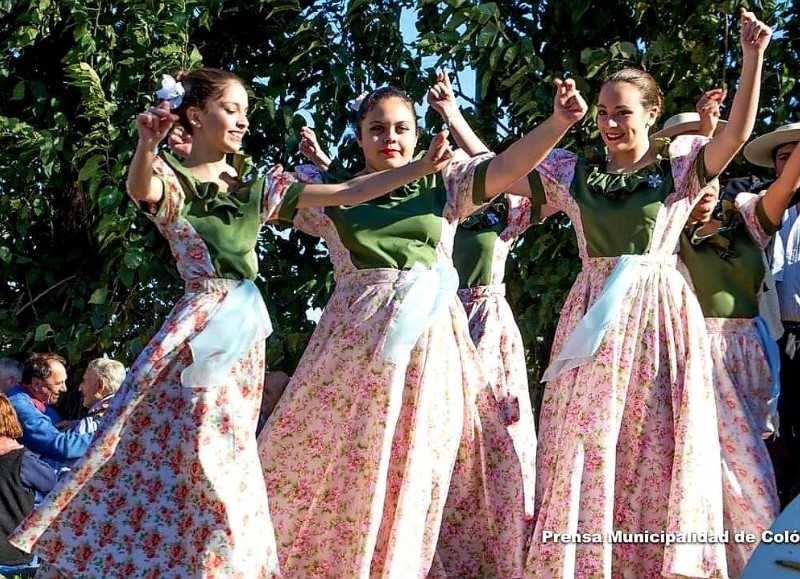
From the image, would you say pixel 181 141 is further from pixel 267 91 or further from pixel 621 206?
pixel 267 91

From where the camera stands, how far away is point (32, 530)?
3834 millimetres

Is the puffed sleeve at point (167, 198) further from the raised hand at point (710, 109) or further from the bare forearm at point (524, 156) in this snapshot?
the raised hand at point (710, 109)

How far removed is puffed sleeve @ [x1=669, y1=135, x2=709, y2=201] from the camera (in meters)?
4.55

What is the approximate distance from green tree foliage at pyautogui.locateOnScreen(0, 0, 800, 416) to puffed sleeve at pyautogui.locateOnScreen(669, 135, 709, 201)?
1.98 m

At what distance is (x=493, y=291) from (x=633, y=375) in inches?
49.8

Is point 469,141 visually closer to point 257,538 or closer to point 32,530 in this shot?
point 257,538

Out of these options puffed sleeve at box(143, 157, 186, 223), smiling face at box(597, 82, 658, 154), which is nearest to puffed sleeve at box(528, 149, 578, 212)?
smiling face at box(597, 82, 658, 154)

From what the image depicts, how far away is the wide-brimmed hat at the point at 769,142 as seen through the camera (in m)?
5.34

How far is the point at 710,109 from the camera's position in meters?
4.55

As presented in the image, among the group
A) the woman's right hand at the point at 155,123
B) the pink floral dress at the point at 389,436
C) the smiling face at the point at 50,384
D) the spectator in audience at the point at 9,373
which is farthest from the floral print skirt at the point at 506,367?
the spectator in audience at the point at 9,373

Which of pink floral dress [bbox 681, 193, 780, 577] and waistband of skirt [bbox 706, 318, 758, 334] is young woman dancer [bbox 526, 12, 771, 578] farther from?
waistband of skirt [bbox 706, 318, 758, 334]

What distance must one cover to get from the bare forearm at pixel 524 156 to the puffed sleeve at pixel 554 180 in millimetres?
303

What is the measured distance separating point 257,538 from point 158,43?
3900mm

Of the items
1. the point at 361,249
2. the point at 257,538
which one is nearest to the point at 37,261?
the point at 361,249
